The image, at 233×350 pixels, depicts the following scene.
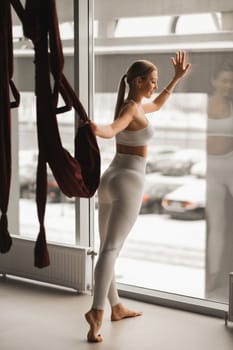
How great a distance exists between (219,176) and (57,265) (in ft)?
3.96

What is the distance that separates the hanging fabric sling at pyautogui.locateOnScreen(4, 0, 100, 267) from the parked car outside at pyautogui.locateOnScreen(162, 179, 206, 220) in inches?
43.2

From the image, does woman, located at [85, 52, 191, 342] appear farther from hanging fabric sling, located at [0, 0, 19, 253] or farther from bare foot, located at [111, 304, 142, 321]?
hanging fabric sling, located at [0, 0, 19, 253]

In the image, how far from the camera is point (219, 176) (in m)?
3.63

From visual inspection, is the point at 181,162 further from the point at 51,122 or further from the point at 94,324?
the point at 51,122

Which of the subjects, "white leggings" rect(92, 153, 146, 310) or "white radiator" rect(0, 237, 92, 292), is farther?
"white radiator" rect(0, 237, 92, 292)

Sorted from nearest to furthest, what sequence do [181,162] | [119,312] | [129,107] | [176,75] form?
[129,107], [176,75], [119,312], [181,162]

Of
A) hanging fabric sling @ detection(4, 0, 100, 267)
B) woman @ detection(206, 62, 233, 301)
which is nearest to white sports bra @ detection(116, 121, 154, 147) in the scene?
hanging fabric sling @ detection(4, 0, 100, 267)

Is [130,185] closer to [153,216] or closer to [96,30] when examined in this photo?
[153,216]

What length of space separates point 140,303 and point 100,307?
696 mm

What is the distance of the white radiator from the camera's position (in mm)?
3932

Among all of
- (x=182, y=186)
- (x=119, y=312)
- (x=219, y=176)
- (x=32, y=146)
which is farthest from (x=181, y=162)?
(x=32, y=146)

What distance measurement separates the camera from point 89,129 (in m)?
2.77

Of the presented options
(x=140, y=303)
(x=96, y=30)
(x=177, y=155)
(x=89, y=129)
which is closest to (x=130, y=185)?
(x=89, y=129)

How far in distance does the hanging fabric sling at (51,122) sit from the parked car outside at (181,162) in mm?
1094
